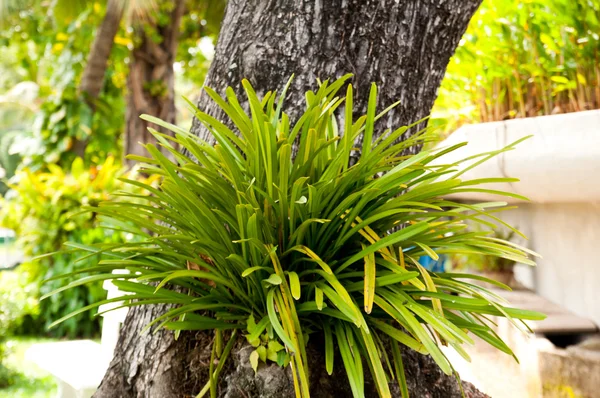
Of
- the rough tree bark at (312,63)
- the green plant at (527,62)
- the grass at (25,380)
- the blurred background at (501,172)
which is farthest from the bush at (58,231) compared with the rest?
the rough tree bark at (312,63)

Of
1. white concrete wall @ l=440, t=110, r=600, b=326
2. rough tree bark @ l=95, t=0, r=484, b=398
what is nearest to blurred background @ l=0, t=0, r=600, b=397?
white concrete wall @ l=440, t=110, r=600, b=326

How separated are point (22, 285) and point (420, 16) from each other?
457cm

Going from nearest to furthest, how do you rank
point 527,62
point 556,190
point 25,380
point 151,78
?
point 556,190 < point 527,62 < point 25,380 < point 151,78

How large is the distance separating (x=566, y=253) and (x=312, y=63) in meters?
2.92

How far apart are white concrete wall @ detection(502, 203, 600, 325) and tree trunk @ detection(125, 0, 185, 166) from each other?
15.0ft

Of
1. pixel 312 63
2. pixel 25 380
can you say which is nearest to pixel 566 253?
pixel 312 63

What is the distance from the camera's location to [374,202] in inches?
43.7

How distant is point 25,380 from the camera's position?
3.69 metres

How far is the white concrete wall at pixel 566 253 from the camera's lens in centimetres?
331

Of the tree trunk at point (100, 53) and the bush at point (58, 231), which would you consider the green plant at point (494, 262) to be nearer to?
the bush at point (58, 231)

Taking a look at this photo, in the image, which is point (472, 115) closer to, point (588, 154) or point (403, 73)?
point (588, 154)

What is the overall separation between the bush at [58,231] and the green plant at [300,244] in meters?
3.75

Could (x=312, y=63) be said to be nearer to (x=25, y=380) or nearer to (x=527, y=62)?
(x=527, y=62)

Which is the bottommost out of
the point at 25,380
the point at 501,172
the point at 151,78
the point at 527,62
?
the point at 25,380
